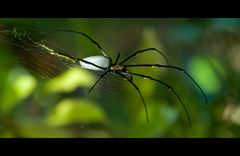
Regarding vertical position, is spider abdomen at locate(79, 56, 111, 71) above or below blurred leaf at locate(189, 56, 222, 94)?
below

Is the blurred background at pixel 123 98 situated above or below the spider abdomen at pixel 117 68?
above

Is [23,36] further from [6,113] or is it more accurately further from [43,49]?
[6,113]

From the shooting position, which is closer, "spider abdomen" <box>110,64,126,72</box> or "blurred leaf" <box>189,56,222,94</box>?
"spider abdomen" <box>110,64,126,72</box>

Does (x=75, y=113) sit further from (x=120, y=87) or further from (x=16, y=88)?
(x=120, y=87)

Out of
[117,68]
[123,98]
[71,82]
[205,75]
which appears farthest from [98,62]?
[205,75]

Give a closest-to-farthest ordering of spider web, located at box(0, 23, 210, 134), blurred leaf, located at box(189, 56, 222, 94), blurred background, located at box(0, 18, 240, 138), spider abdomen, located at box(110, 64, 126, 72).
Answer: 1. spider web, located at box(0, 23, 210, 134)
2. spider abdomen, located at box(110, 64, 126, 72)
3. blurred background, located at box(0, 18, 240, 138)
4. blurred leaf, located at box(189, 56, 222, 94)

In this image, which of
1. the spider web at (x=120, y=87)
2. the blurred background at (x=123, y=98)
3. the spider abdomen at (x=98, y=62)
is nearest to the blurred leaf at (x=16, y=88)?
the blurred background at (x=123, y=98)

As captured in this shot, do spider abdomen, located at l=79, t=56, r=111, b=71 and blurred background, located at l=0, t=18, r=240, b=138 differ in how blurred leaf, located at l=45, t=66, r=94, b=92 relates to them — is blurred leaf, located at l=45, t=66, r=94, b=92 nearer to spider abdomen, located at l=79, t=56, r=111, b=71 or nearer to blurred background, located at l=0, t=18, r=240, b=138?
blurred background, located at l=0, t=18, r=240, b=138

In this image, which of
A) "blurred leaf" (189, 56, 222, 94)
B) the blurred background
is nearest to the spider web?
the blurred background

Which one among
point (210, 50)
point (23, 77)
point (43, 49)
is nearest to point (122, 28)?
point (210, 50)

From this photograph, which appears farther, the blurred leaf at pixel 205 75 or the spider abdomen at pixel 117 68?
the blurred leaf at pixel 205 75

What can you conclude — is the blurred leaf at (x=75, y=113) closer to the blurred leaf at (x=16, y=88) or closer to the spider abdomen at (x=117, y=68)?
the blurred leaf at (x=16, y=88)
